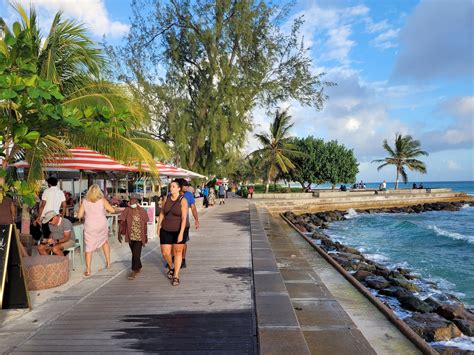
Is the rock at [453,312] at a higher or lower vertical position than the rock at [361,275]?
lower

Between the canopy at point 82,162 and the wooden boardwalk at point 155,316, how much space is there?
305 cm

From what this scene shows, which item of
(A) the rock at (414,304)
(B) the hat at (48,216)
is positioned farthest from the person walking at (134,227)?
(A) the rock at (414,304)

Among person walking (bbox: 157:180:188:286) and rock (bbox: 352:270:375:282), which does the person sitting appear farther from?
rock (bbox: 352:270:375:282)

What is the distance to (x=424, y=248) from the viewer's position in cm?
1973

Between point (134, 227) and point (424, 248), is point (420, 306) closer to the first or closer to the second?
point (134, 227)

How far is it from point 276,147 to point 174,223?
34.5 metres

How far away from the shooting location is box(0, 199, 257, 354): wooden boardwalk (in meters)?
3.98

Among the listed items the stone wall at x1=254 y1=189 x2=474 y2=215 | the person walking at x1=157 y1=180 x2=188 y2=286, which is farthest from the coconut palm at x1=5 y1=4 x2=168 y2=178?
the stone wall at x1=254 y1=189 x2=474 y2=215

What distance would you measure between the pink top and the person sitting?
0.59 meters

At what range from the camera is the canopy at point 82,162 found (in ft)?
30.9

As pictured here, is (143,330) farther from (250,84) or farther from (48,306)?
(250,84)

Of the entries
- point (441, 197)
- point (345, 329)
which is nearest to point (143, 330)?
point (345, 329)

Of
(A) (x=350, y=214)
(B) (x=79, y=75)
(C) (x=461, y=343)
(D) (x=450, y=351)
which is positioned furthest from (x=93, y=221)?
(A) (x=350, y=214)

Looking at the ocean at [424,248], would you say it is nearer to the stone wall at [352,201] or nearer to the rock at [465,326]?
the rock at [465,326]
